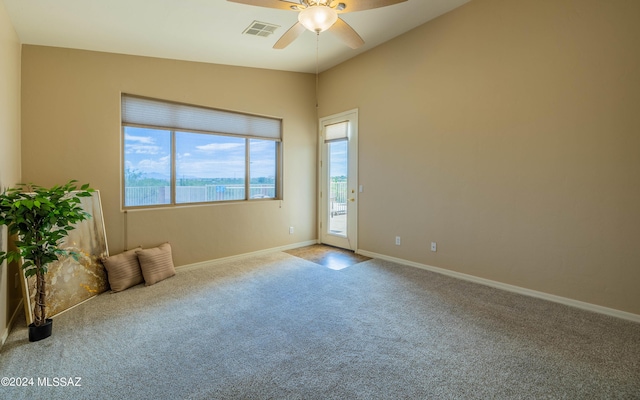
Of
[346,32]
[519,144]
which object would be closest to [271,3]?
[346,32]

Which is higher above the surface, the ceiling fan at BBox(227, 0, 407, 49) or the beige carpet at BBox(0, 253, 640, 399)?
the ceiling fan at BBox(227, 0, 407, 49)

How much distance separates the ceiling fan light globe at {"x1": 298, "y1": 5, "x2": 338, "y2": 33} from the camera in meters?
2.25

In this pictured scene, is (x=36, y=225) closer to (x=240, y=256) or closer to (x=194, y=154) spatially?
(x=194, y=154)

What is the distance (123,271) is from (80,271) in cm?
39

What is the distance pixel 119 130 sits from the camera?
145 inches

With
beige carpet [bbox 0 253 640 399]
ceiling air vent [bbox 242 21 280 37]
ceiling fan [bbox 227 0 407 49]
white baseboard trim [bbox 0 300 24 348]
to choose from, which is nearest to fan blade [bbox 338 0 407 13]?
ceiling fan [bbox 227 0 407 49]

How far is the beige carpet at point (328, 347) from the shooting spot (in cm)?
183

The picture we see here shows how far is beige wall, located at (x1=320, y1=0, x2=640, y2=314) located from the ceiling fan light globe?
7.19ft

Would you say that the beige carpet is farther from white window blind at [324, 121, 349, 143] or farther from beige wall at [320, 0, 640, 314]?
white window blind at [324, 121, 349, 143]

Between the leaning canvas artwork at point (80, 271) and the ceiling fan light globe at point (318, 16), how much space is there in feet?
9.84

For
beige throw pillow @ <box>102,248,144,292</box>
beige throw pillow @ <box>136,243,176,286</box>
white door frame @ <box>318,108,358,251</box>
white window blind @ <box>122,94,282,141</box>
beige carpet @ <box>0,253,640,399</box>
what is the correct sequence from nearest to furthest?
beige carpet @ <box>0,253,640,399</box> < beige throw pillow @ <box>102,248,144,292</box> < beige throw pillow @ <box>136,243,176,286</box> < white window blind @ <box>122,94,282,141</box> < white door frame @ <box>318,108,358,251</box>

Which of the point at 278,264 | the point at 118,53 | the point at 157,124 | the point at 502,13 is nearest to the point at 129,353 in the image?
the point at 278,264

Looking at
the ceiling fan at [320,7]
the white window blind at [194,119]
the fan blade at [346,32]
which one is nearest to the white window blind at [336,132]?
the white window blind at [194,119]

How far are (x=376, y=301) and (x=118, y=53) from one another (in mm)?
4111
